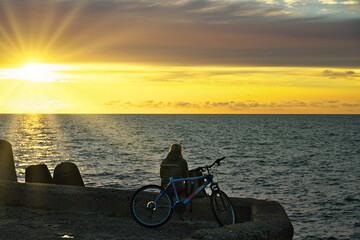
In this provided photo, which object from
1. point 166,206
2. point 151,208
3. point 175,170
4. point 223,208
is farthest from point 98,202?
point 223,208

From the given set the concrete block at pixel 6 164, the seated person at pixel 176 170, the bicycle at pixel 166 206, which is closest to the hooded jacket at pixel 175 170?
the seated person at pixel 176 170

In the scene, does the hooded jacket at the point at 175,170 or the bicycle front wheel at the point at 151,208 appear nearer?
the bicycle front wheel at the point at 151,208

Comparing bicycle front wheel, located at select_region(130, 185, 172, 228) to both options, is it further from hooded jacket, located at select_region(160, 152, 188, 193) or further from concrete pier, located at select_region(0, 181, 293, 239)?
concrete pier, located at select_region(0, 181, 293, 239)

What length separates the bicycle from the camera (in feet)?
23.4

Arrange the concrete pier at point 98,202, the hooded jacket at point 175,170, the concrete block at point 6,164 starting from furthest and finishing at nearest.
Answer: the concrete block at point 6,164 < the concrete pier at point 98,202 < the hooded jacket at point 175,170

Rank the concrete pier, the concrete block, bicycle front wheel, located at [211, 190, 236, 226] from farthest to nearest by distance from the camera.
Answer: the concrete block
the concrete pier
bicycle front wheel, located at [211, 190, 236, 226]

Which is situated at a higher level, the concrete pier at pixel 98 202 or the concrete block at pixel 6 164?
the concrete block at pixel 6 164

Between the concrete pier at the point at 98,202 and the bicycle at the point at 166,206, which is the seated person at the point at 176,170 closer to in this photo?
the bicycle at the point at 166,206

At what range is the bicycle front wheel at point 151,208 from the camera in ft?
23.5

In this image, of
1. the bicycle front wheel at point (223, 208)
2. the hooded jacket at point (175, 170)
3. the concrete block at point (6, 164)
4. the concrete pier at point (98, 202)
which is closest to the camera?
the bicycle front wheel at point (223, 208)

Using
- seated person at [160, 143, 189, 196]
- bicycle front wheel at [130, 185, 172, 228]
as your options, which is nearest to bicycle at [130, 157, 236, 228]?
bicycle front wheel at [130, 185, 172, 228]

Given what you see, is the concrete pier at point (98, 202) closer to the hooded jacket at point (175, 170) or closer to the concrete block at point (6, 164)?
the hooded jacket at point (175, 170)

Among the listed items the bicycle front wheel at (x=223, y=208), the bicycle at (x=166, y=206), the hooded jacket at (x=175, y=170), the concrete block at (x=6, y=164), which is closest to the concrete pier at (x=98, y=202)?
the bicycle front wheel at (x=223, y=208)

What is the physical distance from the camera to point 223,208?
7.21 metres
